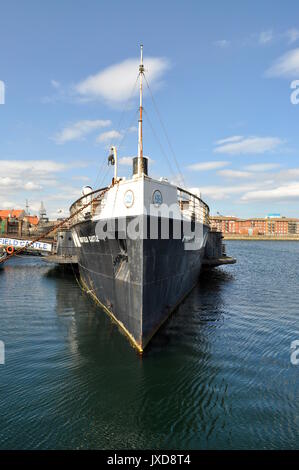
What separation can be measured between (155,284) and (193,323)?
4.30m

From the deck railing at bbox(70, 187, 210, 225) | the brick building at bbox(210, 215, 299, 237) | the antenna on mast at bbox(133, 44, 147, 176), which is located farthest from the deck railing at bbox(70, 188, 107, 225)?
the brick building at bbox(210, 215, 299, 237)

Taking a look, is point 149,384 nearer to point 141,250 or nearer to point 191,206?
point 141,250

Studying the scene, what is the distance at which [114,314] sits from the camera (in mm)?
13141

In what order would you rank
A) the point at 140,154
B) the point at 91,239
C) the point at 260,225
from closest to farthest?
the point at 140,154
the point at 91,239
the point at 260,225

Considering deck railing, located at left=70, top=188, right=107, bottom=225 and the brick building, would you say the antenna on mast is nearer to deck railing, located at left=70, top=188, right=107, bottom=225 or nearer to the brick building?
deck railing, located at left=70, top=188, right=107, bottom=225

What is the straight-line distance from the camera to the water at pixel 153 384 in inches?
247

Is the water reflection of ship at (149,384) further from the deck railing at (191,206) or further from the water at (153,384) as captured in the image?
the deck railing at (191,206)

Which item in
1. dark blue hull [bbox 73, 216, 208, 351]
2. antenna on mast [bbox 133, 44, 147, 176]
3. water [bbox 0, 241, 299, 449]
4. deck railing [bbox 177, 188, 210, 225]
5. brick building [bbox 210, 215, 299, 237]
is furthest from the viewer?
brick building [bbox 210, 215, 299, 237]

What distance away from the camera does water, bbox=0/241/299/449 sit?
20.6ft

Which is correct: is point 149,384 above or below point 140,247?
below

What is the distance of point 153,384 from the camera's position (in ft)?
27.3

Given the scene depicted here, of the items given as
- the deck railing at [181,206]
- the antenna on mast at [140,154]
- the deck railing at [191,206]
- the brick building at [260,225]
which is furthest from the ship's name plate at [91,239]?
the brick building at [260,225]

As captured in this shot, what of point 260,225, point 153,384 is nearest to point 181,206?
point 153,384
